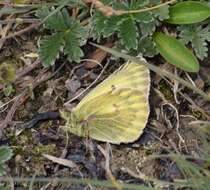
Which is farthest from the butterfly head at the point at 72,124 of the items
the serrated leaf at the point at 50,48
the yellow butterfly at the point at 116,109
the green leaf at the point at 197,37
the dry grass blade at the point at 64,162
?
the green leaf at the point at 197,37

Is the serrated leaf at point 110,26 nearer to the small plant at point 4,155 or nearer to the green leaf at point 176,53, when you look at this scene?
the green leaf at point 176,53

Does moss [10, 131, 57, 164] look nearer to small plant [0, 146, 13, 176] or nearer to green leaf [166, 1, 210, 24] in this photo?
small plant [0, 146, 13, 176]

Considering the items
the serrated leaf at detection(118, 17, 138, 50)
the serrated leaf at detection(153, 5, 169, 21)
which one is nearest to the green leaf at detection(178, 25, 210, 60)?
the serrated leaf at detection(153, 5, 169, 21)

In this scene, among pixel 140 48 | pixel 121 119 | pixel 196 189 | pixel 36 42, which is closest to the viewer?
pixel 196 189

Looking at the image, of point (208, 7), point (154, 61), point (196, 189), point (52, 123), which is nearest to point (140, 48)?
point (154, 61)

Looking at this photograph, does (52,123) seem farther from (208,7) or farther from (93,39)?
(208,7)

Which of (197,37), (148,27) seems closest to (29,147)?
(148,27)
